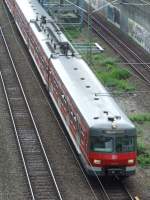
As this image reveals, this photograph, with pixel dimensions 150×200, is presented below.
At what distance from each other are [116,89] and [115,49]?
10609 millimetres

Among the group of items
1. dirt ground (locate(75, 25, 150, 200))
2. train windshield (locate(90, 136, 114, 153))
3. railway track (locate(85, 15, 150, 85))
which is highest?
train windshield (locate(90, 136, 114, 153))

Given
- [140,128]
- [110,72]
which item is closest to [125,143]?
[140,128]

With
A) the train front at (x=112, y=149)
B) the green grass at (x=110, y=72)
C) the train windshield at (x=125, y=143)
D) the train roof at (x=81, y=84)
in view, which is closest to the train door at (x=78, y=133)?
the train roof at (x=81, y=84)

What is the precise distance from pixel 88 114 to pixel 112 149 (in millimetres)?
1660

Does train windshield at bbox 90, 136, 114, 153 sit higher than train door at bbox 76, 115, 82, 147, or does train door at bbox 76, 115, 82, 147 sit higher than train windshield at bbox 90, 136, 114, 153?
train windshield at bbox 90, 136, 114, 153

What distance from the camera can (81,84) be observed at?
87.2ft

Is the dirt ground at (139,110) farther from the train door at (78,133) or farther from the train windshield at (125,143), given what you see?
the train door at (78,133)

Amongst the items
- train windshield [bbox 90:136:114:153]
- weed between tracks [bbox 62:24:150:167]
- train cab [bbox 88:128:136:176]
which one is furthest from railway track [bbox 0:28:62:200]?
weed between tracks [bbox 62:24:150:167]

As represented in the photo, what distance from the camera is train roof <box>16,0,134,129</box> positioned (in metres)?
22.7

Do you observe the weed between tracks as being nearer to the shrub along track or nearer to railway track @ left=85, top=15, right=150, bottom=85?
railway track @ left=85, top=15, right=150, bottom=85

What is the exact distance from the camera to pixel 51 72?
31.2 meters

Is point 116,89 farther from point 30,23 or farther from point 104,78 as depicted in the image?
point 30,23

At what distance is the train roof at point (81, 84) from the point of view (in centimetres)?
2267

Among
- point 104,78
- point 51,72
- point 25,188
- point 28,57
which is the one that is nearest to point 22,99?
point 51,72
